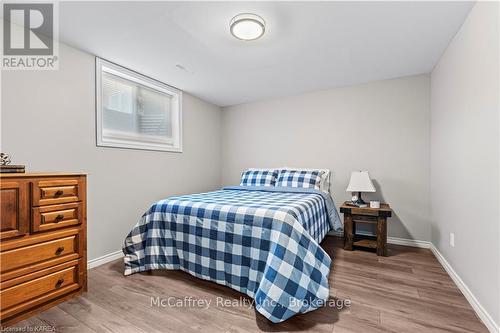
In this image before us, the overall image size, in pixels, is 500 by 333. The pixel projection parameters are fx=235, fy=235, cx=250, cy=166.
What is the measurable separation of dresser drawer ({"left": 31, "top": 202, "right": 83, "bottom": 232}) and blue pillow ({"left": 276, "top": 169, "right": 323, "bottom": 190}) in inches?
93.5

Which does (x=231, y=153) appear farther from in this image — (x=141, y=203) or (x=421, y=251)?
(x=421, y=251)

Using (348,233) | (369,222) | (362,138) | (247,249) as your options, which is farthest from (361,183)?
(247,249)

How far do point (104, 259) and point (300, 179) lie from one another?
2.52 m

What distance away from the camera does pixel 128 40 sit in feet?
7.05

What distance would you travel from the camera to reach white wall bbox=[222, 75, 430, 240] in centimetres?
300

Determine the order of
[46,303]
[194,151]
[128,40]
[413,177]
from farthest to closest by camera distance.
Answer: [194,151]
[413,177]
[128,40]
[46,303]

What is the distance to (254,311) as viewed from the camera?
1646 mm

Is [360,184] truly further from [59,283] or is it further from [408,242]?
[59,283]

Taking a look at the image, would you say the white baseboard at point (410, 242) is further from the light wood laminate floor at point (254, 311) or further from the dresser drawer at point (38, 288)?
the dresser drawer at point (38, 288)

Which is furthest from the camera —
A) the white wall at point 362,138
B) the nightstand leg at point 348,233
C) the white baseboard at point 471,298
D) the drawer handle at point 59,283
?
the white wall at point 362,138

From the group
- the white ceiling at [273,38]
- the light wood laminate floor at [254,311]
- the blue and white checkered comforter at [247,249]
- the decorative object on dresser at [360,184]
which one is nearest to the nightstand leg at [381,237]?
the decorative object on dresser at [360,184]

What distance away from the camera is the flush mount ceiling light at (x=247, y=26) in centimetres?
182

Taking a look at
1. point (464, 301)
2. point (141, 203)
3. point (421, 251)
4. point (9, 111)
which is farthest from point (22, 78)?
point (421, 251)

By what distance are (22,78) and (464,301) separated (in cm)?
389
